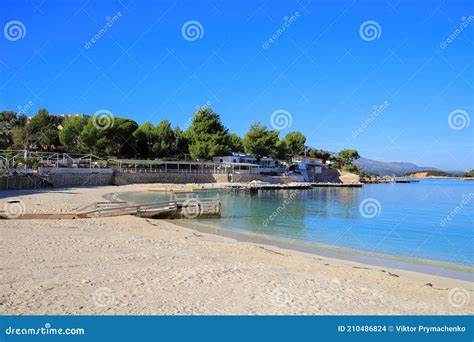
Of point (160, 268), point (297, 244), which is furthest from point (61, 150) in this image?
point (160, 268)

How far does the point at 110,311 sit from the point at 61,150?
70637 mm

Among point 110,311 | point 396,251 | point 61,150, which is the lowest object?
point 396,251

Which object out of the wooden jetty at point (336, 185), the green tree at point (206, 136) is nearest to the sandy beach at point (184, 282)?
the green tree at point (206, 136)

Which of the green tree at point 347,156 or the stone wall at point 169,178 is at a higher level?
the green tree at point 347,156

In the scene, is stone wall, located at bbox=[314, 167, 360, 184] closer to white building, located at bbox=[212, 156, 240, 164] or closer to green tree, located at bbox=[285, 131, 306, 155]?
green tree, located at bbox=[285, 131, 306, 155]

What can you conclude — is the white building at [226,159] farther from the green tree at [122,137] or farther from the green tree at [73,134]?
the green tree at [73,134]

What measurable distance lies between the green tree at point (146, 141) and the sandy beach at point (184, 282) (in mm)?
59767

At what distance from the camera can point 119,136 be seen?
7019 centimetres

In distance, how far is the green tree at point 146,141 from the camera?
73.6 metres

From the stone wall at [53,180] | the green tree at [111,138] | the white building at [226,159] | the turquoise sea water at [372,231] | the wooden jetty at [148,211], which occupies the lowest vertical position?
the turquoise sea water at [372,231]

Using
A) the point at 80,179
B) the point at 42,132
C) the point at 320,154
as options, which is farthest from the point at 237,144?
the point at 320,154

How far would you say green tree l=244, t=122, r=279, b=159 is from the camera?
9031 centimetres

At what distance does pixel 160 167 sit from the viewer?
225 feet
